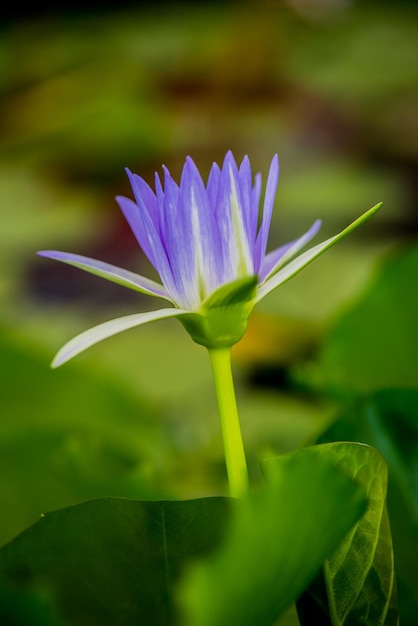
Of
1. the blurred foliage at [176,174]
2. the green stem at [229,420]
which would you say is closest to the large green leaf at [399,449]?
the blurred foliage at [176,174]

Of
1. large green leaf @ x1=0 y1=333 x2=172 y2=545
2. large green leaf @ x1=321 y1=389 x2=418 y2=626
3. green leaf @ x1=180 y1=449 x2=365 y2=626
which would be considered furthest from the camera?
large green leaf @ x1=0 y1=333 x2=172 y2=545

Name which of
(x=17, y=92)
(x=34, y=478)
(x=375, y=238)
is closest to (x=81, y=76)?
(x=17, y=92)

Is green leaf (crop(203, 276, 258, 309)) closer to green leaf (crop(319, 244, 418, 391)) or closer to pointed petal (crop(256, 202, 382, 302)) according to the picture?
pointed petal (crop(256, 202, 382, 302))

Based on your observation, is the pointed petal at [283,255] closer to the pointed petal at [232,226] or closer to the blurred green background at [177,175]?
the pointed petal at [232,226]

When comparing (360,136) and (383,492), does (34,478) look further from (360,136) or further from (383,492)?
(360,136)

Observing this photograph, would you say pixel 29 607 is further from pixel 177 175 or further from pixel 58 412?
pixel 177 175

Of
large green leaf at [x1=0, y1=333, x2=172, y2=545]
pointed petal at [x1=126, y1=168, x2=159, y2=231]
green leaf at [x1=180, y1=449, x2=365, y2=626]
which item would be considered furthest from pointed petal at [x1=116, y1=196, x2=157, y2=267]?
large green leaf at [x1=0, y1=333, x2=172, y2=545]

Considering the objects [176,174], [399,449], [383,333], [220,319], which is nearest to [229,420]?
[220,319]
